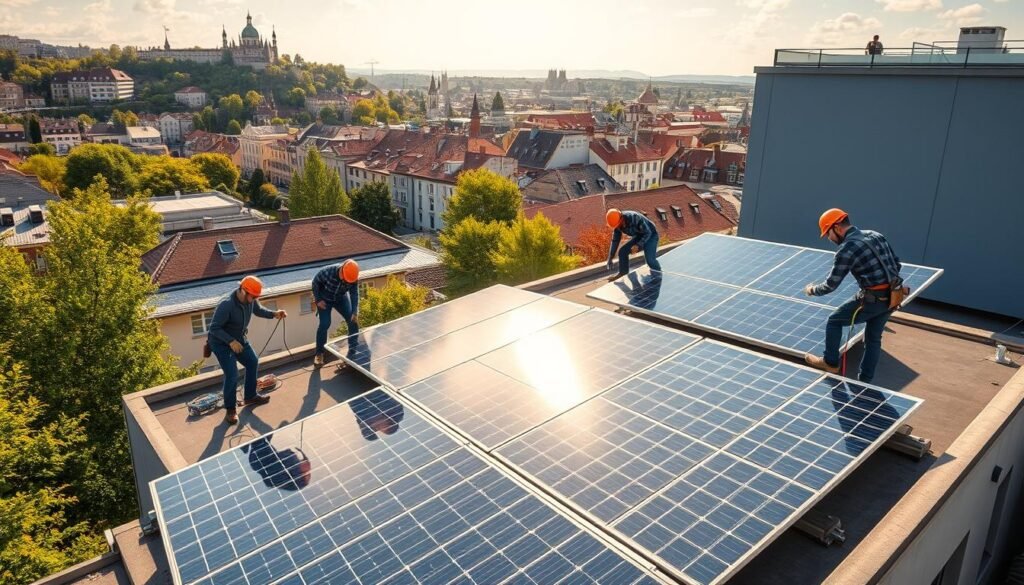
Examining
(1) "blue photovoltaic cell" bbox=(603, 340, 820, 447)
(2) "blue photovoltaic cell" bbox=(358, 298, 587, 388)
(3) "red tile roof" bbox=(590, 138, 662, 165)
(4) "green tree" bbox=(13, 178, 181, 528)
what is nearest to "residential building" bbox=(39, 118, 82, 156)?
(3) "red tile roof" bbox=(590, 138, 662, 165)

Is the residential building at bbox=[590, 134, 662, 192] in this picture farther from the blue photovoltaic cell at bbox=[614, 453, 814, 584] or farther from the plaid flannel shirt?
the blue photovoltaic cell at bbox=[614, 453, 814, 584]

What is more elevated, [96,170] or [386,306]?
[96,170]

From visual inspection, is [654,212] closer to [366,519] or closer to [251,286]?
[251,286]

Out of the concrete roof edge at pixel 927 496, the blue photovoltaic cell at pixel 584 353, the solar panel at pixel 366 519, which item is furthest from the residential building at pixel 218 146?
the concrete roof edge at pixel 927 496

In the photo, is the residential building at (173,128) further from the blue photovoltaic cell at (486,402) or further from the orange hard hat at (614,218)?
the blue photovoltaic cell at (486,402)

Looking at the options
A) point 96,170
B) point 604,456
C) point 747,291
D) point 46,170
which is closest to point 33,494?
point 604,456
